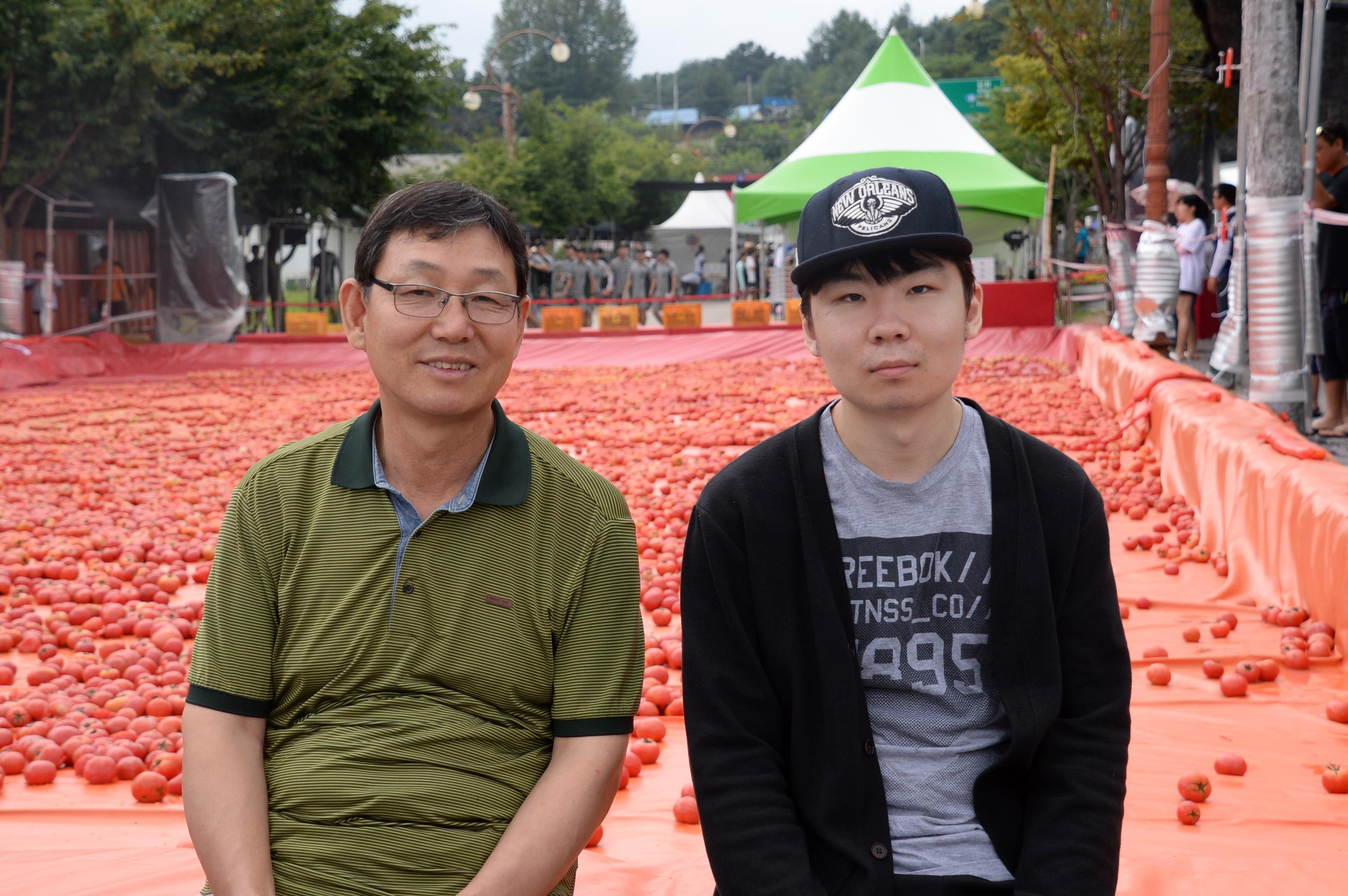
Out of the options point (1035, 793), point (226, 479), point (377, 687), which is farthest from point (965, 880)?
point (226, 479)

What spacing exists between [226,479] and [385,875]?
7.44 metres

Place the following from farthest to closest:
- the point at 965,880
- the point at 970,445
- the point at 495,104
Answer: the point at 495,104 → the point at 970,445 → the point at 965,880

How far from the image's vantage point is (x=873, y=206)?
1.99 m

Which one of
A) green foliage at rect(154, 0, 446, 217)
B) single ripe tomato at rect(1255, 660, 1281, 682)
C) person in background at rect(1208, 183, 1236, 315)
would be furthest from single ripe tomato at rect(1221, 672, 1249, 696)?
green foliage at rect(154, 0, 446, 217)

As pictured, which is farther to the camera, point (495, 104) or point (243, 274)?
point (495, 104)

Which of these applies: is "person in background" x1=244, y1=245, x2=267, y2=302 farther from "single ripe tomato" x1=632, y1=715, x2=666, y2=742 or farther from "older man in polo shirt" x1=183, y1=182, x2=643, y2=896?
"older man in polo shirt" x1=183, y1=182, x2=643, y2=896

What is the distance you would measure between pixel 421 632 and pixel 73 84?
2046 cm

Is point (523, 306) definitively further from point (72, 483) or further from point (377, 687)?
point (72, 483)

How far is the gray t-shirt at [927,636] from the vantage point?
200 cm

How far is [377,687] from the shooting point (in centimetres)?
214

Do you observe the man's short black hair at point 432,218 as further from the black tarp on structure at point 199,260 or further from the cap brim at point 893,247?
the black tarp on structure at point 199,260

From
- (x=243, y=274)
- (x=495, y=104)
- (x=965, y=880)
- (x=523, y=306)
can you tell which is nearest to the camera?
(x=965, y=880)

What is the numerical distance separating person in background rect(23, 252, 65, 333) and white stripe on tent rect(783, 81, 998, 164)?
1266cm

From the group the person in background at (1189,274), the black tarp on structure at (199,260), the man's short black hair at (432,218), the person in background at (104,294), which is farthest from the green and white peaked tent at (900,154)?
the man's short black hair at (432,218)
